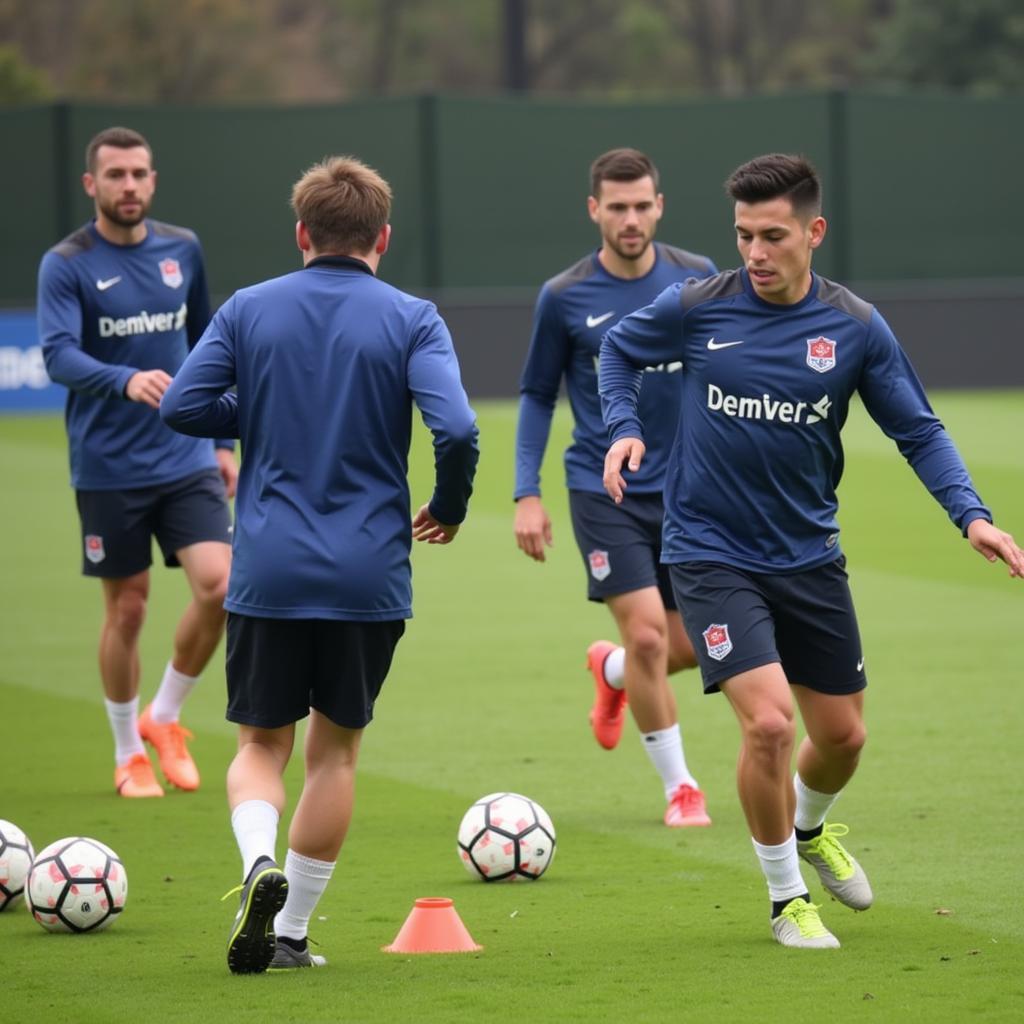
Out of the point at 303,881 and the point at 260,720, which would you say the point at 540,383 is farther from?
the point at 303,881

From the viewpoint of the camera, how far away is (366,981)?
561 centimetres

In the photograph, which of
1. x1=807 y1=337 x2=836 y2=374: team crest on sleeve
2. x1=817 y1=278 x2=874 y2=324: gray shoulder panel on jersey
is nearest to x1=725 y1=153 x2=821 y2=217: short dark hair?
x1=817 y1=278 x2=874 y2=324: gray shoulder panel on jersey

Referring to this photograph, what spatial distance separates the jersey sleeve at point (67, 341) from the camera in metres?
8.02

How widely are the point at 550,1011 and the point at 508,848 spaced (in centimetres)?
165

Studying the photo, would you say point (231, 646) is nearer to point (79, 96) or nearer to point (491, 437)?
point (491, 437)

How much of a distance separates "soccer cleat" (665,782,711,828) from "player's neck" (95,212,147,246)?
124 inches

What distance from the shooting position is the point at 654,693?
7.95 meters

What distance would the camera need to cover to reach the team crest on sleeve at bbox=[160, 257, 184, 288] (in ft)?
28.9

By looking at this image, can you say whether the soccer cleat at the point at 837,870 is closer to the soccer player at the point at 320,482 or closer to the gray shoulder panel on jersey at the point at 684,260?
the soccer player at the point at 320,482

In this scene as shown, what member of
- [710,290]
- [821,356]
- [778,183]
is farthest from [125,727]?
[778,183]

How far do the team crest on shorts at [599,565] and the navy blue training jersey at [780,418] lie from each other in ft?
6.15

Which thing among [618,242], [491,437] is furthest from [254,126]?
[618,242]

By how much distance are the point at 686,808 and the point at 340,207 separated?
3100 mm

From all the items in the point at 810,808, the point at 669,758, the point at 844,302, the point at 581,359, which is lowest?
the point at 669,758
